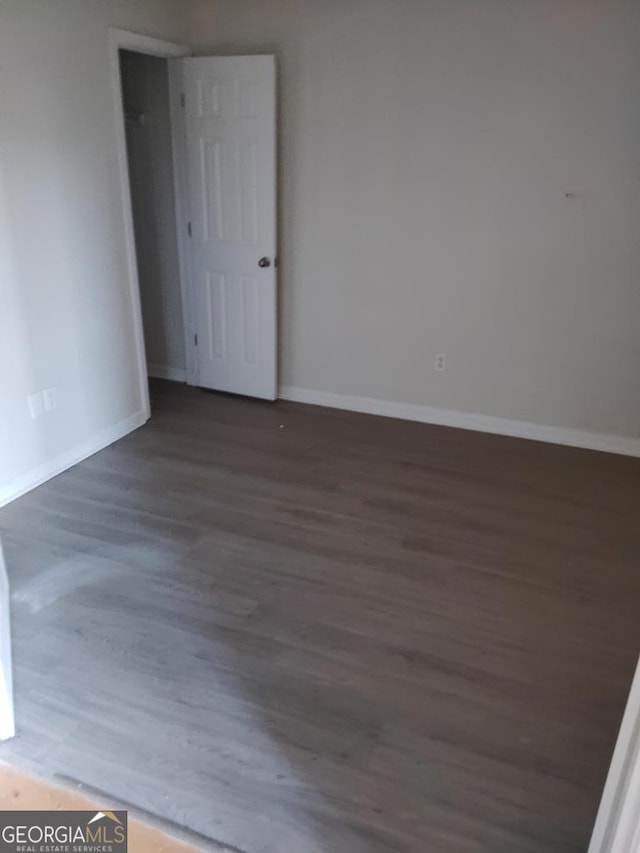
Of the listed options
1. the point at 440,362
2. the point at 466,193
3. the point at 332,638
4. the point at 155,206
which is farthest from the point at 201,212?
the point at 332,638

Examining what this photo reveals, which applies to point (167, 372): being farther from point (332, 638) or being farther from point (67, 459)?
point (332, 638)

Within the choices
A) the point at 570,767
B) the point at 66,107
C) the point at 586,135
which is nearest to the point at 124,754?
the point at 570,767

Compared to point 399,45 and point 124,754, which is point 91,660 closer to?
point 124,754

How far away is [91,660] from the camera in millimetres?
2316

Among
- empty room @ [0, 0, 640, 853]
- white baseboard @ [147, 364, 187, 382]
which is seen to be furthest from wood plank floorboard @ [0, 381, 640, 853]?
white baseboard @ [147, 364, 187, 382]

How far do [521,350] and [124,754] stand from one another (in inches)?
120

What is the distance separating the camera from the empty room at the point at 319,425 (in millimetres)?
1938

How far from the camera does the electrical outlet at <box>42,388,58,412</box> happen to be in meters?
3.44

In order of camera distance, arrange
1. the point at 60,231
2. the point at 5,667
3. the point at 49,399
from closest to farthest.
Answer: the point at 5,667, the point at 60,231, the point at 49,399

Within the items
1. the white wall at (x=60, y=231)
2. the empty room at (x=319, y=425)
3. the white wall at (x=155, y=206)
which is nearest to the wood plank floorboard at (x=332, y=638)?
the empty room at (x=319, y=425)

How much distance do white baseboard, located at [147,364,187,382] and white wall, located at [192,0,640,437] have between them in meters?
1.09

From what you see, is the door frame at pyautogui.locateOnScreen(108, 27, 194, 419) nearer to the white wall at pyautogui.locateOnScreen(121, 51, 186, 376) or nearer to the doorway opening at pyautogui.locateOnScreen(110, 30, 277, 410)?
the doorway opening at pyautogui.locateOnScreen(110, 30, 277, 410)

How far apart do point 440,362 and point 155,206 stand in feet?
7.38

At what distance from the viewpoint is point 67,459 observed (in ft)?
12.0
